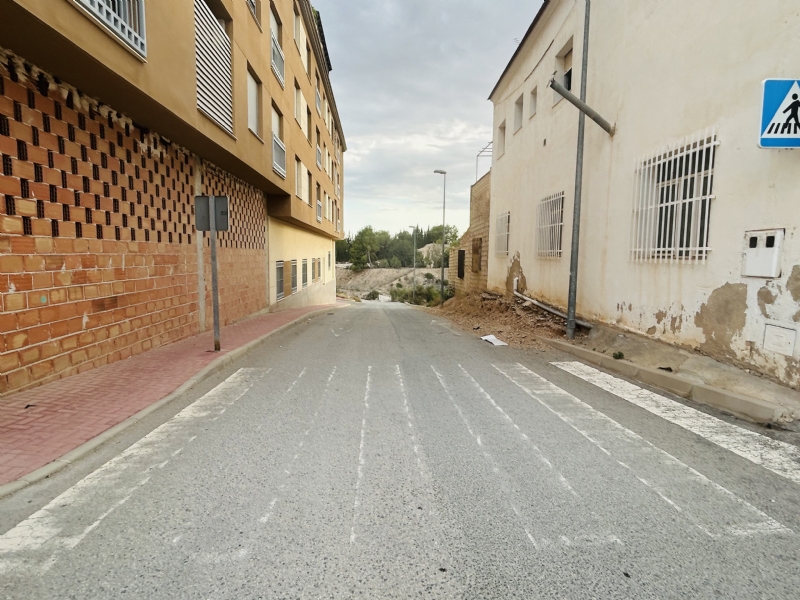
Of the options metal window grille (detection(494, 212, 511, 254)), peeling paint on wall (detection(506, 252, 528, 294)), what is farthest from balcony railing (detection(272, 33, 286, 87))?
peeling paint on wall (detection(506, 252, 528, 294))

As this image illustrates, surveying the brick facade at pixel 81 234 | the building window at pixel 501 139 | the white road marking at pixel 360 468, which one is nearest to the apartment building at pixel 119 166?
the brick facade at pixel 81 234

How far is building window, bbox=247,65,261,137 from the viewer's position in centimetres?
1076

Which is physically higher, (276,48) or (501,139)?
(276,48)

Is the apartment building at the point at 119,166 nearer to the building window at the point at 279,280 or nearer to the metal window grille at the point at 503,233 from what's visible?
the building window at the point at 279,280

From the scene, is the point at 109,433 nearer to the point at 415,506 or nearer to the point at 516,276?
the point at 415,506

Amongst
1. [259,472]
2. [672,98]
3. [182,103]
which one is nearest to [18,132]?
[182,103]

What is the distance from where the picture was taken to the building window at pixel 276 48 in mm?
12906

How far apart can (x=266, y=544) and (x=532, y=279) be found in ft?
35.0

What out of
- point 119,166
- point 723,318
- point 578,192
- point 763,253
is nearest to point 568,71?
point 578,192

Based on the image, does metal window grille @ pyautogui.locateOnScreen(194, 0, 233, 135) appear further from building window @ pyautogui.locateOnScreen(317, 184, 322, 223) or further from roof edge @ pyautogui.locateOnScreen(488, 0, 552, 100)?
building window @ pyautogui.locateOnScreen(317, 184, 322, 223)

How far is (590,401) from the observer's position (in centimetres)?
494

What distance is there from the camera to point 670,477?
3135mm

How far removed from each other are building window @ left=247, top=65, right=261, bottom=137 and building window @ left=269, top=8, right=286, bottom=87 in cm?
166

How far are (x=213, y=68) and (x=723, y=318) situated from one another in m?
9.37
